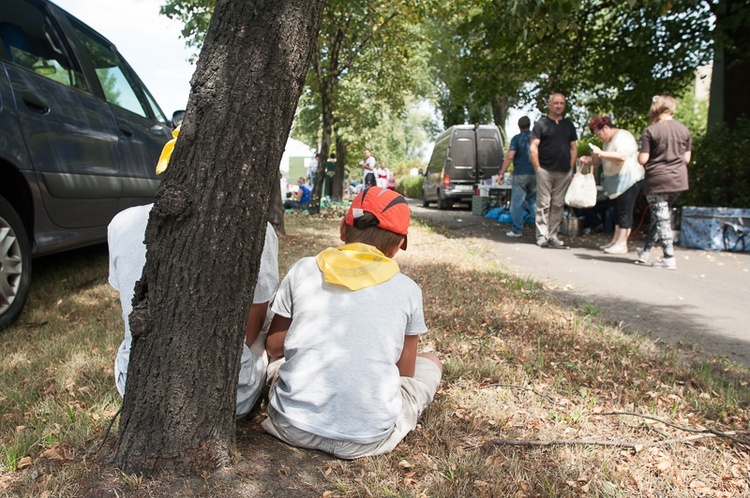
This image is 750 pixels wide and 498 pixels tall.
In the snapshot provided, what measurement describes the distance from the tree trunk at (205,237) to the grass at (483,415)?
0.80 feet

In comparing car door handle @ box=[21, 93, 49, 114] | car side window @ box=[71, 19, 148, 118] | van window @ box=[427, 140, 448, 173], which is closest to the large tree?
van window @ box=[427, 140, 448, 173]

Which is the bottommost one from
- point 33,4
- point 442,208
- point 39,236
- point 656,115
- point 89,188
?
point 442,208

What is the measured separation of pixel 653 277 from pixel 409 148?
223 feet

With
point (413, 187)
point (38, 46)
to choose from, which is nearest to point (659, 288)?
point (38, 46)

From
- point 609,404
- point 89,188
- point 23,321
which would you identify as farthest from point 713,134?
point 23,321

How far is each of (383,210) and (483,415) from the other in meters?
1.17

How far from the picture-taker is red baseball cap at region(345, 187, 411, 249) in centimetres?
266

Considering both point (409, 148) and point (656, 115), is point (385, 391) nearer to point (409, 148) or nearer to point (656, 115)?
point (656, 115)

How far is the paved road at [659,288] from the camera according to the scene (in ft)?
15.8

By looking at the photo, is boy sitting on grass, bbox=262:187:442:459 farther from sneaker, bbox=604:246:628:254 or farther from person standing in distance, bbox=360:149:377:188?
person standing in distance, bbox=360:149:377:188

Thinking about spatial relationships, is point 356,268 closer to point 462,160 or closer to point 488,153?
point 462,160

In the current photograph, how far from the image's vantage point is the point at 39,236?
13.8ft

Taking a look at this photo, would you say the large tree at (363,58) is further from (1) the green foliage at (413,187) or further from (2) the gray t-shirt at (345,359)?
(1) the green foliage at (413,187)

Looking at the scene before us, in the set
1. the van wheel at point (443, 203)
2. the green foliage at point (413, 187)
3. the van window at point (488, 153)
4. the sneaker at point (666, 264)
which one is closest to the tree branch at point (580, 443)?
the sneaker at point (666, 264)
